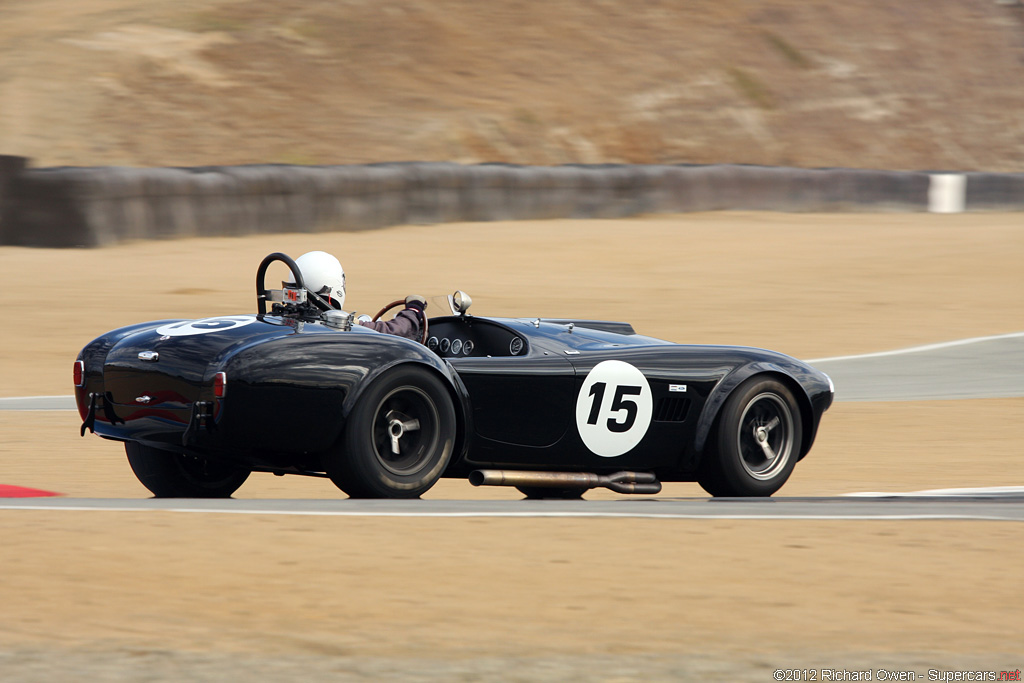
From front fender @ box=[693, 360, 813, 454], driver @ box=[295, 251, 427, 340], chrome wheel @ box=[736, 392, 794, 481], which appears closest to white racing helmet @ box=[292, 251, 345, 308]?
driver @ box=[295, 251, 427, 340]

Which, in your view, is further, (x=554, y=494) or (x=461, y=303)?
(x=554, y=494)

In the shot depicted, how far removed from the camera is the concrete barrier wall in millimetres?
21422

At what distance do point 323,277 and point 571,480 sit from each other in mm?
1467

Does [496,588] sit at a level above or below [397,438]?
below

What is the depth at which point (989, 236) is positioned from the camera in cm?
2553

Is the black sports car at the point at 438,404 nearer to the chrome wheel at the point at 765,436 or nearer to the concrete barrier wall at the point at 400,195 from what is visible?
the chrome wheel at the point at 765,436

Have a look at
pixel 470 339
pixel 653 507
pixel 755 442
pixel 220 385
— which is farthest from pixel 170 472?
pixel 755 442

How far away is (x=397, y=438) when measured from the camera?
646cm

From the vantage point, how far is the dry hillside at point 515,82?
34.5m

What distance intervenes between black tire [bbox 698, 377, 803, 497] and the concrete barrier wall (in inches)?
600

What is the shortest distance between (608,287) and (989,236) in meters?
8.18

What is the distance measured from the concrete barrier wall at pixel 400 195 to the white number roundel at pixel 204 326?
14.9 metres

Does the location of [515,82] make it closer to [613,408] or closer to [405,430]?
[613,408]

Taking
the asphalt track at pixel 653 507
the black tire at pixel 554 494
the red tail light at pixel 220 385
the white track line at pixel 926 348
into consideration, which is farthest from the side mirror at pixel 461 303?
the white track line at pixel 926 348
